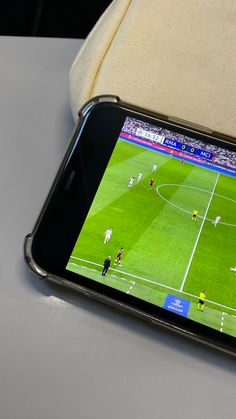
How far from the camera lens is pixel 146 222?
457mm

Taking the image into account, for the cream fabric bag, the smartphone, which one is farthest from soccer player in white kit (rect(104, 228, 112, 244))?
the cream fabric bag

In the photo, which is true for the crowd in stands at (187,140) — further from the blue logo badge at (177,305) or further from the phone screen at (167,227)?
the blue logo badge at (177,305)

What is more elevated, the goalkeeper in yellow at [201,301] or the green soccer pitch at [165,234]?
the green soccer pitch at [165,234]

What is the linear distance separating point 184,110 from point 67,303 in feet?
0.67

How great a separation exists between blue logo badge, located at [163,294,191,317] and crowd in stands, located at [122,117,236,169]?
0.13m

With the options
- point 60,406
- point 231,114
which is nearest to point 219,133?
point 231,114

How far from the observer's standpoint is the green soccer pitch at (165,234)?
437 millimetres

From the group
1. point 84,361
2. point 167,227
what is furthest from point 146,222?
point 84,361

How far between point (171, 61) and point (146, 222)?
0.51 feet

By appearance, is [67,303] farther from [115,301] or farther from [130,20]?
[130,20]

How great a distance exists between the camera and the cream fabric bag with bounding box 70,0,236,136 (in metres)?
0.49

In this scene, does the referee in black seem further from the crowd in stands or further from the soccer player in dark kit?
the crowd in stands
